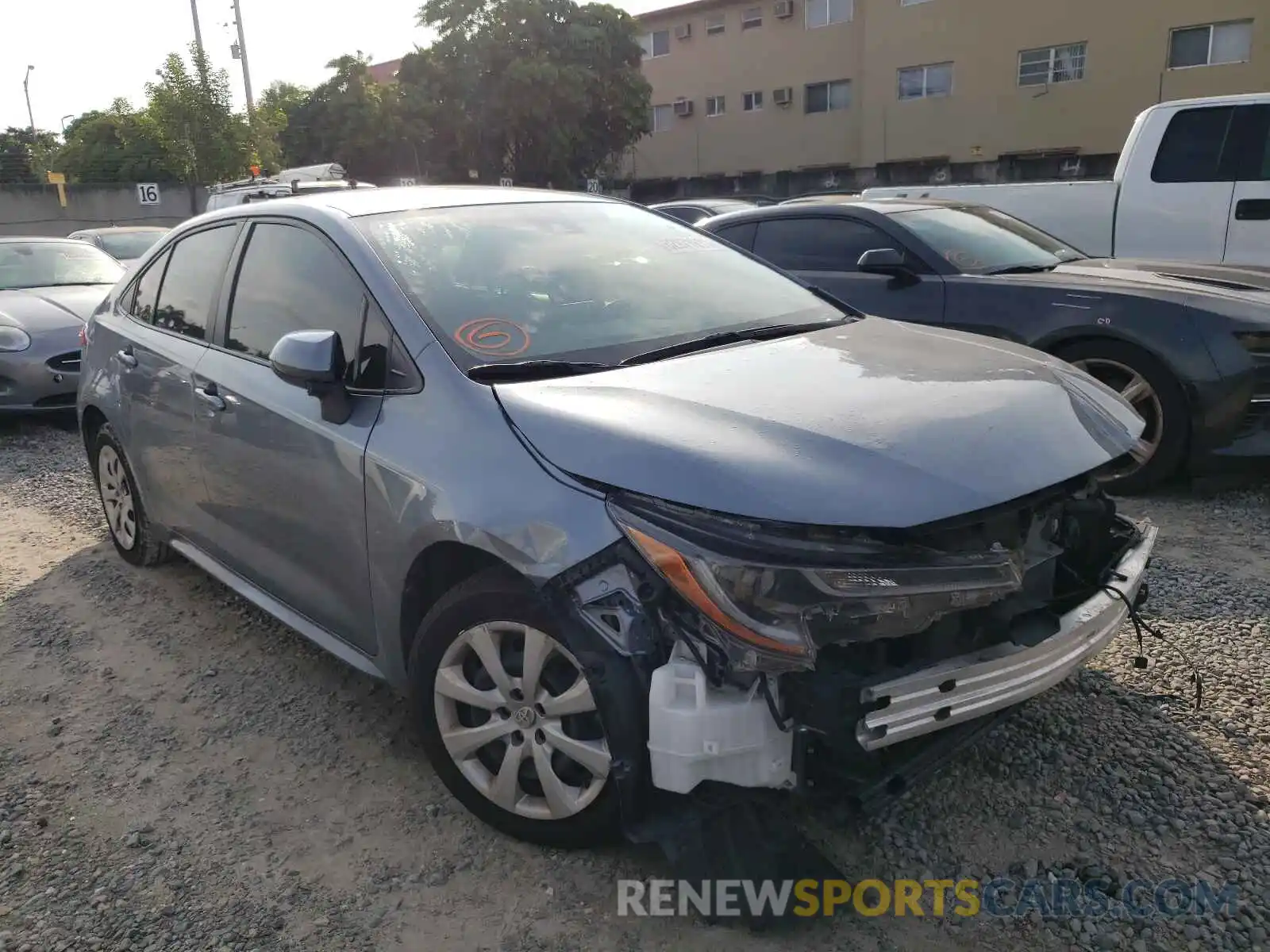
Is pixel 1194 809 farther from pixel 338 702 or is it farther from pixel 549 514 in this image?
pixel 338 702

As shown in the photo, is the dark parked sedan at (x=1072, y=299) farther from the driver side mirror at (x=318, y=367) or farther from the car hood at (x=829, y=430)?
the driver side mirror at (x=318, y=367)

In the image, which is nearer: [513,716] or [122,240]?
[513,716]

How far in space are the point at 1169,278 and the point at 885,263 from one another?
1.51 metres

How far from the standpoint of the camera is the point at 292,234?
337 centimetres

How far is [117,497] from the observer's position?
477 centimetres

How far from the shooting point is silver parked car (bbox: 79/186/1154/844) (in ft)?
6.95

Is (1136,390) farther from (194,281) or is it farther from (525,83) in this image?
(525,83)

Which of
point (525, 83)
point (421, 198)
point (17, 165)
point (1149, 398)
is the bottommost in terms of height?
point (1149, 398)

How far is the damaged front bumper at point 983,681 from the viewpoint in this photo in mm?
2098

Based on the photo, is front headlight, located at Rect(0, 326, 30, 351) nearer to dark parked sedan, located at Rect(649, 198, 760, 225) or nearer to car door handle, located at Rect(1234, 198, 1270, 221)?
dark parked sedan, located at Rect(649, 198, 760, 225)

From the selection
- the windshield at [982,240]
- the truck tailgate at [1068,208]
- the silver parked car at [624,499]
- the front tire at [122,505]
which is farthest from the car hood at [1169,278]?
the front tire at [122,505]

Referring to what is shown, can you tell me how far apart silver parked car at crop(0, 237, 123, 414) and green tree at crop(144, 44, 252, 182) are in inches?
699

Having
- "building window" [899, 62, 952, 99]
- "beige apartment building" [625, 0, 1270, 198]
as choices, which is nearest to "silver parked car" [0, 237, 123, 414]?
"beige apartment building" [625, 0, 1270, 198]

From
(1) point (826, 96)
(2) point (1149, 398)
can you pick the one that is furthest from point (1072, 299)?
(1) point (826, 96)
